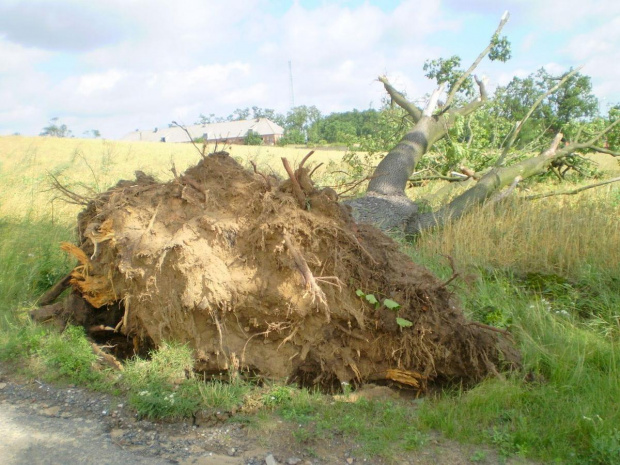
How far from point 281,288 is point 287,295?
0.27 feet

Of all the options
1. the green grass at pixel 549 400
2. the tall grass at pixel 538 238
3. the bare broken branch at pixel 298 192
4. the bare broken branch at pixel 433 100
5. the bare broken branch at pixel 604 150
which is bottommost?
the green grass at pixel 549 400

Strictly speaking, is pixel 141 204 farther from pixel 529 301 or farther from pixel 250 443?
pixel 529 301

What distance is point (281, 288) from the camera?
15.4 feet

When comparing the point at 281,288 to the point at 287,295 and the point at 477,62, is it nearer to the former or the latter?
the point at 287,295

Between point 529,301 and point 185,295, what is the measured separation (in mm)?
4110

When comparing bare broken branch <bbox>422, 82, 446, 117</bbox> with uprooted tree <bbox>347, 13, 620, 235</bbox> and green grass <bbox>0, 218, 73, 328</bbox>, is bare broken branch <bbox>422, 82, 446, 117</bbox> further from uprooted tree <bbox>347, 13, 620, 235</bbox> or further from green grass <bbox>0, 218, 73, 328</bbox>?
green grass <bbox>0, 218, 73, 328</bbox>

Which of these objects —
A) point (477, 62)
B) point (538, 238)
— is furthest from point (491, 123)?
point (538, 238)

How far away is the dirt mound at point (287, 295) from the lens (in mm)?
4754

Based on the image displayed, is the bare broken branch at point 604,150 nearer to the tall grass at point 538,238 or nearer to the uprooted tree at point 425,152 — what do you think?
the uprooted tree at point 425,152

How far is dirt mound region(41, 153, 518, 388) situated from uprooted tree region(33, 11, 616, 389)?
11 millimetres

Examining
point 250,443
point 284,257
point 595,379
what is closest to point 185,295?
point 284,257

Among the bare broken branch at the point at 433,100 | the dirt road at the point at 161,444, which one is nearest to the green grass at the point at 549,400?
the dirt road at the point at 161,444

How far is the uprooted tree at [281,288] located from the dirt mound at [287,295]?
0.4 inches

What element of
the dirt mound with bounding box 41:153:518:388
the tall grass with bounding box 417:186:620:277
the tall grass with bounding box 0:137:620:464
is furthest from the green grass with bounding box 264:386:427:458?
the tall grass with bounding box 417:186:620:277
